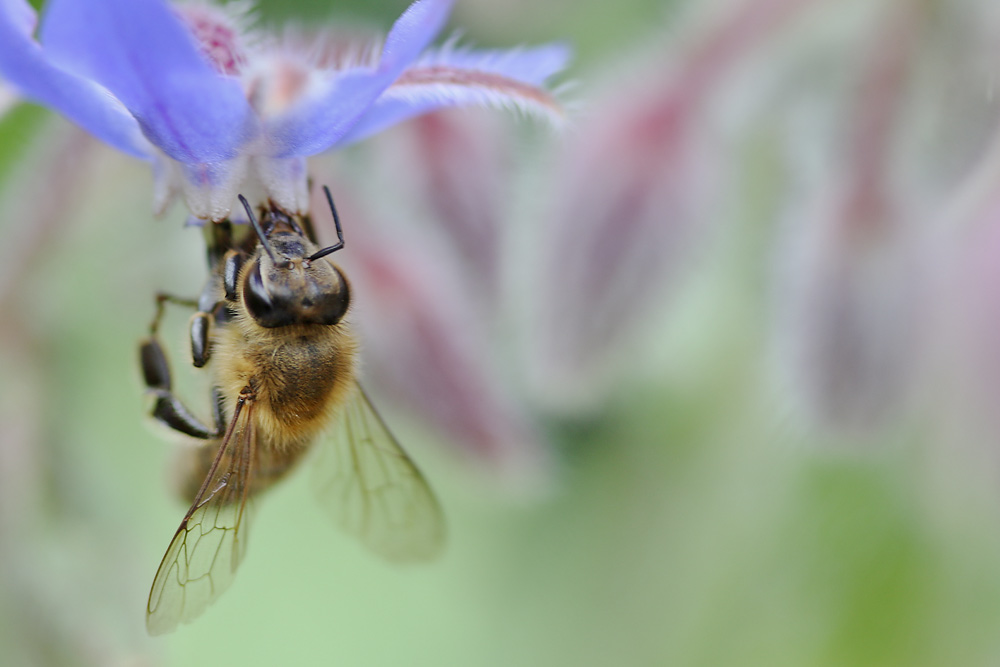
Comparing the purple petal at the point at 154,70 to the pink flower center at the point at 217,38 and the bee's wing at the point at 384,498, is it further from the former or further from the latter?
the bee's wing at the point at 384,498

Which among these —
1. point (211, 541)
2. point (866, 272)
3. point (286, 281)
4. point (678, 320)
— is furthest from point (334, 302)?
point (678, 320)

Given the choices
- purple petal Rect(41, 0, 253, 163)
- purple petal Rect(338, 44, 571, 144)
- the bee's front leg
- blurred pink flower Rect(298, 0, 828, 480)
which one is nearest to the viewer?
purple petal Rect(41, 0, 253, 163)

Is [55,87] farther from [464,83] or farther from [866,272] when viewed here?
[866,272]

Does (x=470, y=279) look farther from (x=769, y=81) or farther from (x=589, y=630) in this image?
(x=589, y=630)

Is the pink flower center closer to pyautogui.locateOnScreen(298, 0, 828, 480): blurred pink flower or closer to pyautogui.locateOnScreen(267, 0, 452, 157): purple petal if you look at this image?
pyautogui.locateOnScreen(267, 0, 452, 157): purple petal

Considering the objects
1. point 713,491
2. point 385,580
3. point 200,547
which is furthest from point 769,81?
point 385,580

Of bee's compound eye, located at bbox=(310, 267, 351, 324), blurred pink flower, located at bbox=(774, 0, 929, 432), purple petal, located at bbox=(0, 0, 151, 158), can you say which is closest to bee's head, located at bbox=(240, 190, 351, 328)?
bee's compound eye, located at bbox=(310, 267, 351, 324)
